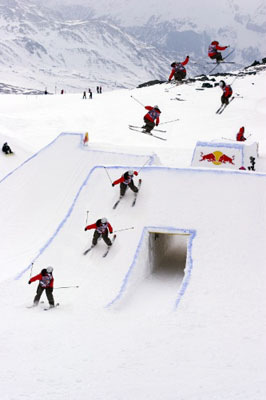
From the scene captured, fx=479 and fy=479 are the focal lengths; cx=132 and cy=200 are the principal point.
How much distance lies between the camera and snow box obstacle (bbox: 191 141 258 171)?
2031 centimetres

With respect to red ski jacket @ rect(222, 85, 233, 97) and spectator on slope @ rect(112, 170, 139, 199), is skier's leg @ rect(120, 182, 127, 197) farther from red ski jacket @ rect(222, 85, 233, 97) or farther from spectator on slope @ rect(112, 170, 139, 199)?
red ski jacket @ rect(222, 85, 233, 97)

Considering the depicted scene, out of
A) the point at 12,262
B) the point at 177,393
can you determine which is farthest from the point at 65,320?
the point at 12,262

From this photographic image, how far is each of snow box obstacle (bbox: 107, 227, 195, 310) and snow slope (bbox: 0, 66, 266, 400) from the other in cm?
5

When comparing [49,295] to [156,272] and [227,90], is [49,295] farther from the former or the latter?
[227,90]

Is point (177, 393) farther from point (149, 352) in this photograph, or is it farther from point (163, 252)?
point (163, 252)

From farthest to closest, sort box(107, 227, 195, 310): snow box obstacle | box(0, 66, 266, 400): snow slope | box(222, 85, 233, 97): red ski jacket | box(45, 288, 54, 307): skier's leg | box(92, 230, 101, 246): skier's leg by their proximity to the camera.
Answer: box(222, 85, 233, 97): red ski jacket, box(92, 230, 101, 246): skier's leg, box(107, 227, 195, 310): snow box obstacle, box(45, 288, 54, 307): skier's leg, box(0, 66, 266, 400): snow slope

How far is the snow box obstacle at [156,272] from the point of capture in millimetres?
10484

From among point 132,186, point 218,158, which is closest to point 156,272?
point 132,186

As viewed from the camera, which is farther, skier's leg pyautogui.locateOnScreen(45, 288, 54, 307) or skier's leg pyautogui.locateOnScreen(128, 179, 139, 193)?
skier's leg pyautogui.locateOnScreen(128, 179, 139, 193)

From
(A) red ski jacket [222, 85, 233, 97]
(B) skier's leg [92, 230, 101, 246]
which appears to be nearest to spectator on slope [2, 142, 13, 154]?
(A) red ski jacket [222, 85, 233, 97]

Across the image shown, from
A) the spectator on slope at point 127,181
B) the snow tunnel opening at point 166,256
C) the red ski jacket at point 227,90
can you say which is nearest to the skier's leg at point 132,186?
the spectator on slope at point 127,181

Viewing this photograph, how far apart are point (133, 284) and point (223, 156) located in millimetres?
10823

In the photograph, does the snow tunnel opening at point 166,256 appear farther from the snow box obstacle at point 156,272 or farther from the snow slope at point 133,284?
the snow slope at point 133,284

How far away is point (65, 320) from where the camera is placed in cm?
945
